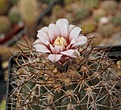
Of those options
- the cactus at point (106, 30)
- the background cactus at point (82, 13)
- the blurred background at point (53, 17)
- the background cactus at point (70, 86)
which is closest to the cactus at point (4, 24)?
the blurred background at point (53, 17)

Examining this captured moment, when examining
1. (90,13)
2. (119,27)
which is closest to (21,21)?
(90,13)

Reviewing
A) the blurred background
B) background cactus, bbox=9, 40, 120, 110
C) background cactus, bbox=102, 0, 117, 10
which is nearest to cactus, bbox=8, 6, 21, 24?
the blurred background

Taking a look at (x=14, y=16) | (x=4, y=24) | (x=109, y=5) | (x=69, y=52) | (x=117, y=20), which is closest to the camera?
(x=69, y=52)

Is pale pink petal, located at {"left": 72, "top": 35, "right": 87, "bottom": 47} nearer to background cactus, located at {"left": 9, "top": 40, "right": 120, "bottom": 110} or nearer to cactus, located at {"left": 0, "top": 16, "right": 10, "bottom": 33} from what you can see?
background cactus, located at {"left": 9, "top": 40, "right": 120, "bottom": 110}

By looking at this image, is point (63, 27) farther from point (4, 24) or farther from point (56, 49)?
point (4, 24)

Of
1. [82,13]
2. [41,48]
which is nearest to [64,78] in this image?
[41,48]

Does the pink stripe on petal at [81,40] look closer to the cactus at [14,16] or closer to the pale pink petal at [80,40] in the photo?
the pale pink petal at [80,40]
